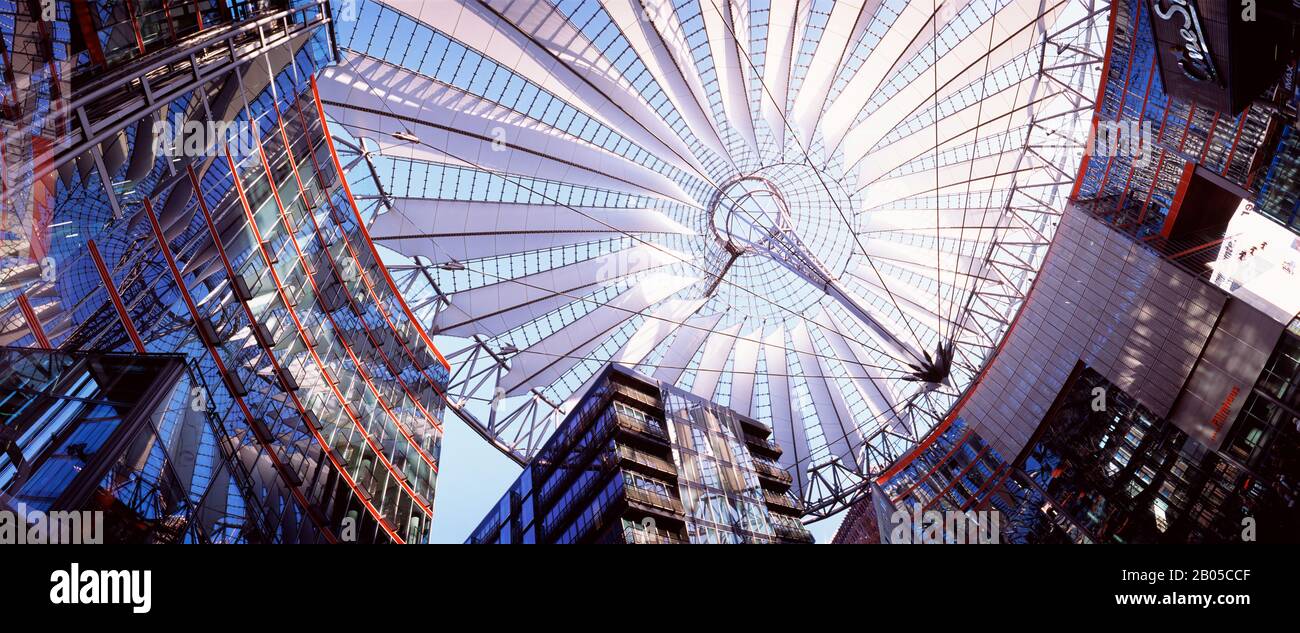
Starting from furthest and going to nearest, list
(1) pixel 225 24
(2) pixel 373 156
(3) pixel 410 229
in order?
(3) pixel 410 229 → (2) pixel 373 156 → (1) pixel 225 24

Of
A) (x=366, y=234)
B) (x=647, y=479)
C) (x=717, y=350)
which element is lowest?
(x=647, y=479)

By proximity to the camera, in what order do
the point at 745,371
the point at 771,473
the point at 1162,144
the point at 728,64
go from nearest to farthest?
1. the point at 1162,144
2. the point at 728,64
3. the point at 771,473
4. the point at 745,371

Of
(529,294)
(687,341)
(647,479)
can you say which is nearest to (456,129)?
(529,294)

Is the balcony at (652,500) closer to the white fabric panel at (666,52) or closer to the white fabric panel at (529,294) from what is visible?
the white fabric panel at (529,294)

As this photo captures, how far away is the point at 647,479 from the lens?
29.2 m

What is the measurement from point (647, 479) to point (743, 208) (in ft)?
53.7

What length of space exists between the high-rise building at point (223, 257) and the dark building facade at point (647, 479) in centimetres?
565

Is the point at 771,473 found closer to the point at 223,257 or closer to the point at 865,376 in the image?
the point at 865,376

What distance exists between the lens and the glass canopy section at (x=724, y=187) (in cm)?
2680
